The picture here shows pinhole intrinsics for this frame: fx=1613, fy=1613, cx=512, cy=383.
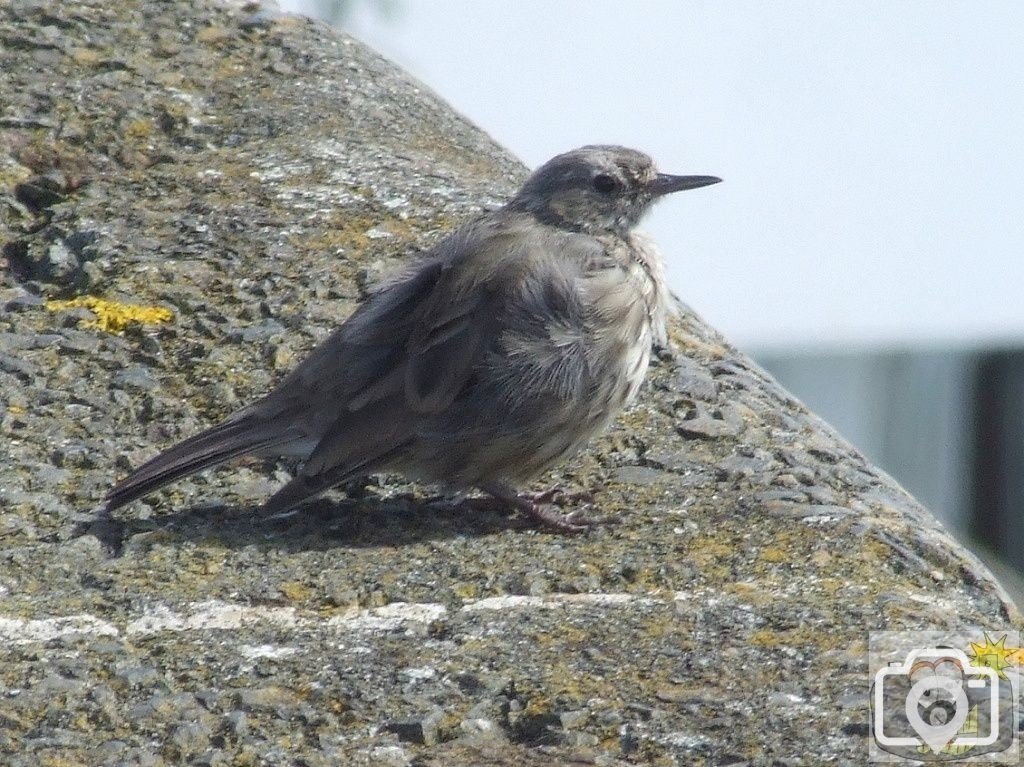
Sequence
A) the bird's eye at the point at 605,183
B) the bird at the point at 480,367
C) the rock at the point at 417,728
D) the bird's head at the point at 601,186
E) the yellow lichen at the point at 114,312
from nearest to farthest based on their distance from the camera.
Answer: the rock at the point at 417,728
the yellow lichen at the point at 114,312
the bird at the point at 480,367
the bird's head at the point at 601,186
the bird's eye at the point at 605,183

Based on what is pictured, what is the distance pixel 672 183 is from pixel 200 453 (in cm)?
227

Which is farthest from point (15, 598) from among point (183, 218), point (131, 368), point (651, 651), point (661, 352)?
point (661, 352)

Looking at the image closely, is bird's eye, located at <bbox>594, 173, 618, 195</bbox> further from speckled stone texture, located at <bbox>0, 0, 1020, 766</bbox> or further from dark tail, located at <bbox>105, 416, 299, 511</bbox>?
dark tail, located at <bbox>105, 416, 299, 511</bbox>

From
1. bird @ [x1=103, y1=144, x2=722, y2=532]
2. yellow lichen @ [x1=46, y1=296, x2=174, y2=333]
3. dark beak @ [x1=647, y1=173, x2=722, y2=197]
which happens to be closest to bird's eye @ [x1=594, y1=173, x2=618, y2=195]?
dark beak @ [x1=647, y1=173, x2=722, y2=197]

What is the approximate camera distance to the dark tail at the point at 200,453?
3262 mm

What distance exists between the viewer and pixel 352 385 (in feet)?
13.6

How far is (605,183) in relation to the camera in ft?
16.7

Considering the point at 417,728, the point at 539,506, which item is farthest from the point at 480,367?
the point at 417,728

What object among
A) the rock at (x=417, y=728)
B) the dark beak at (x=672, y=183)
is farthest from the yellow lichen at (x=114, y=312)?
the dark beak at (x=672, y=183)

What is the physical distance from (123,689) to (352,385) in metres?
1.76

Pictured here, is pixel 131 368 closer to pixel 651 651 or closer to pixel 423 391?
pixel 423 391

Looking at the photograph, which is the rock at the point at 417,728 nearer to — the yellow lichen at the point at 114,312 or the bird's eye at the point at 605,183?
the yellow lichen at the point at 114,312

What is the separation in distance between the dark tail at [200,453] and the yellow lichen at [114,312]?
31 centimetres

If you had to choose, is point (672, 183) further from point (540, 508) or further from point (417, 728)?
point (417, 728)
